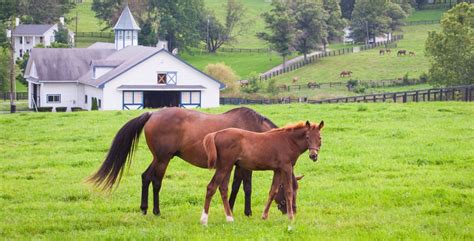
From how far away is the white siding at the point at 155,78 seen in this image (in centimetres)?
5772

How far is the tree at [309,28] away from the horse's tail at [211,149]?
87.3 m

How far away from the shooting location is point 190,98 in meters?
60.6

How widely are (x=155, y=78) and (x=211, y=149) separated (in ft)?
159

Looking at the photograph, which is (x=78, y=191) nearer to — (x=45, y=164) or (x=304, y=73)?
(x=45, y=164)

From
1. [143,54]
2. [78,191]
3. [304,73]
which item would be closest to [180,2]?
[304,73]

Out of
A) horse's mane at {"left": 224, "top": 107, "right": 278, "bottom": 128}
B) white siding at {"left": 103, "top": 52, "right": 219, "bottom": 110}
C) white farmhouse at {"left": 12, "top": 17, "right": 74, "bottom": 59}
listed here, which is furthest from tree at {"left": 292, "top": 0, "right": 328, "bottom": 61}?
horse's mane at {"left": 224, "top": 107, "right": 278, "bottom": 128}

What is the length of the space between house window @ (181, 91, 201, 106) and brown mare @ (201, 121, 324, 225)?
160 ft

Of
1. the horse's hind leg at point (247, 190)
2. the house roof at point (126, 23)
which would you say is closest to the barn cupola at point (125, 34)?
the house roof at point (126, 23)

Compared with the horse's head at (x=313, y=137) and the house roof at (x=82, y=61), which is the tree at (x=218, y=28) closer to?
the house roof at (x=82, y=61)

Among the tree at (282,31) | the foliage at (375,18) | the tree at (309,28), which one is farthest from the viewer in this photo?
the foliage at (375,18)

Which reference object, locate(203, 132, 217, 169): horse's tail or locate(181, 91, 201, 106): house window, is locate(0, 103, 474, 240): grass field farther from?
locate(181, 91, 201, 106): house window

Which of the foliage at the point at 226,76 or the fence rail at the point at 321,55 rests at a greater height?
the fence rail at the point at 321,55

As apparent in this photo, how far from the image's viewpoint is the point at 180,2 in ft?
356

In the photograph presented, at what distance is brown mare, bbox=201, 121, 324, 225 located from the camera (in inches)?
456
